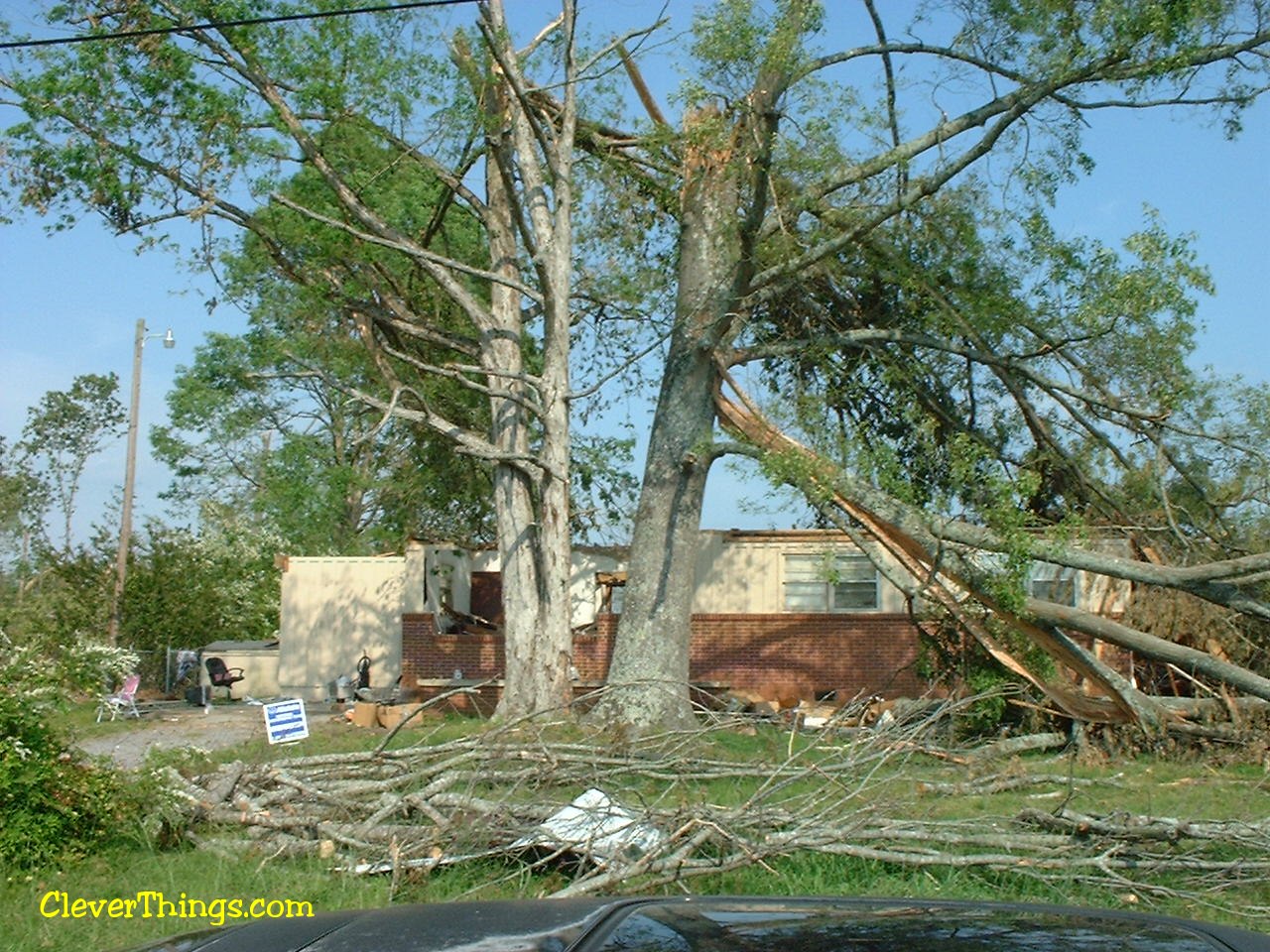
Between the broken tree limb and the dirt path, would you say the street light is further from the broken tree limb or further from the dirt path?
the broken tree limb

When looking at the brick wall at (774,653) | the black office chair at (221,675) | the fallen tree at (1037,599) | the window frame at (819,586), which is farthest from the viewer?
the black office chair at (221,675)

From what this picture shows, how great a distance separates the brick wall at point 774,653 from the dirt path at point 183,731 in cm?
357

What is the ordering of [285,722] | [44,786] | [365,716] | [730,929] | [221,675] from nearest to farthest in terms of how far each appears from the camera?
[730,929]
[44,786]
[285,722]
[365,716]
[221,675]

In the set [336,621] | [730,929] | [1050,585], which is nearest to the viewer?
[730,929]

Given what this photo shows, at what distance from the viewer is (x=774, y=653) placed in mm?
23453

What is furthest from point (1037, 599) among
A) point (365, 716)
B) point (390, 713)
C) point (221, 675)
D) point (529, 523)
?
point (221, 675)

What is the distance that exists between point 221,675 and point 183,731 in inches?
301

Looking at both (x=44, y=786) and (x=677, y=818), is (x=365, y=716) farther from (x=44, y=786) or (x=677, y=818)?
(x=677, y=818)

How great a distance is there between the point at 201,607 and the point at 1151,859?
28188 millimetres

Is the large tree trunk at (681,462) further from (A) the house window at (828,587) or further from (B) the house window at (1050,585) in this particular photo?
(B) the house window at (1050,585)

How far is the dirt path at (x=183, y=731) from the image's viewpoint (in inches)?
680

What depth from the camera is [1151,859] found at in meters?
8.12

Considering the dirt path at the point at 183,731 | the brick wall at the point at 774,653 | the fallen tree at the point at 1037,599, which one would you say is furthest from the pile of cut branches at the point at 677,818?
the brick wall at the point at 774,653

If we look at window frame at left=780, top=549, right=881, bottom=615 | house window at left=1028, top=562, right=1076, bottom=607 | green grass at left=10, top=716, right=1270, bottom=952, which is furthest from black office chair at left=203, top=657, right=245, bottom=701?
green grass at left=10, top=716, right=1270, bottom=952
